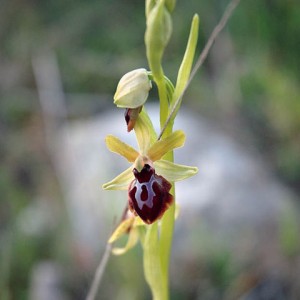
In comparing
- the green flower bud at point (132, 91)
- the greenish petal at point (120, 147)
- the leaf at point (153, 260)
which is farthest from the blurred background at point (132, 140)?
the green flower bud at point (132, 91)

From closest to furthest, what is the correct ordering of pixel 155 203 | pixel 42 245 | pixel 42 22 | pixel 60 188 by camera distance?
pixel 155 203 → pixel 42 245 → pixel 60 188 → pixel 42 22

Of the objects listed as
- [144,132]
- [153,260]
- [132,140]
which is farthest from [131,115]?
[132,140]

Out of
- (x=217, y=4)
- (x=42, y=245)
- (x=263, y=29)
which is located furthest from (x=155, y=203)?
(x=217, y=4)

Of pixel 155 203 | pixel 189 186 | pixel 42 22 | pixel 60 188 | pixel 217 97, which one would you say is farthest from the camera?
pixel 42 22

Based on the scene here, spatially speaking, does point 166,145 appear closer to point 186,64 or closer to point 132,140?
point 186,64

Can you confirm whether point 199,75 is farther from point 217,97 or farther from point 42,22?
point 42,22

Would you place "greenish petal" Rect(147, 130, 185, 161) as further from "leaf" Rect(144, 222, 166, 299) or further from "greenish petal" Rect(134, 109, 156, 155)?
"leaf" Rect(144, 222, 166, 299)

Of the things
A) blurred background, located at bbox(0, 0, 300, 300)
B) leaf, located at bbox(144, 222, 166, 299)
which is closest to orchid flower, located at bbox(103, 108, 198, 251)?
leaf, located at bbox(144, 222, 166, 299)
